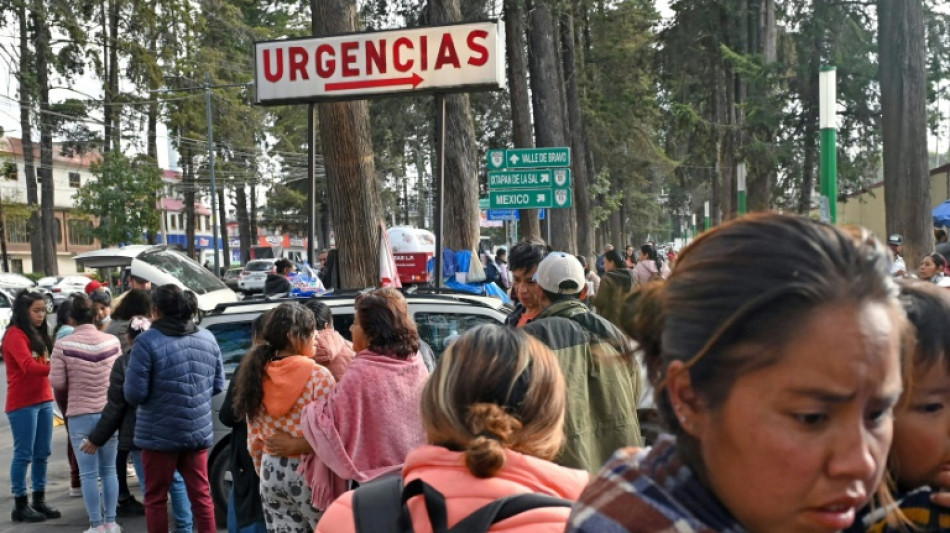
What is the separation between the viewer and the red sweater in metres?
7.74

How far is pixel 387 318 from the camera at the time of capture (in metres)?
4.34

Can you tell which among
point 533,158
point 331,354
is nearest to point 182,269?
point 533,158

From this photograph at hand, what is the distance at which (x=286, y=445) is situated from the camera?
4.76 metres

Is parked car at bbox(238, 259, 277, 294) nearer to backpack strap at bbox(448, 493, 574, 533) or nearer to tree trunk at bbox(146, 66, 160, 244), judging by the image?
tree trunk at bbox(146, 66, 160, 244)

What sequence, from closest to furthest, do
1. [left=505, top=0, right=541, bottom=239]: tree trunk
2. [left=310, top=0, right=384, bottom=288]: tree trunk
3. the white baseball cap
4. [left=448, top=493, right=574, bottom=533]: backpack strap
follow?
[left=448, top=493, right=574, bottom=533]: backpack strap, the white baseball cap, [left=310, top=0, right=384, bottom=288]: tree trunk, [left=505, top=0, right=541, bottom=239]: tree trunk

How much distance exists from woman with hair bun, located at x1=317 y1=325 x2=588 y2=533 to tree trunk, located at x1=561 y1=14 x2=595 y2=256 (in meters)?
27.1

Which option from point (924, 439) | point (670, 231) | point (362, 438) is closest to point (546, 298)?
point (362, 438)

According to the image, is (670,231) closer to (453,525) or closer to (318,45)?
(318,45)

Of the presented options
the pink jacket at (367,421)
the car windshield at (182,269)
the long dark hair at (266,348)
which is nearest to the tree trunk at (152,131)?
the car windshield at (182,269)

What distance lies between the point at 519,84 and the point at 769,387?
2208 centimetres

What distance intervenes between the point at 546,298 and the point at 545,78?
19340 mm

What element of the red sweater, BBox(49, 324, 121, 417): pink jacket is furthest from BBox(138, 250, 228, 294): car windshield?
BBox(49, 324, 121, 417): pink jacket

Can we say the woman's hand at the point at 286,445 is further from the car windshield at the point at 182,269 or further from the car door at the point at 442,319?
the car windshield at the point at 182,269

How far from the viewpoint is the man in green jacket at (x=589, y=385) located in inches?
165
